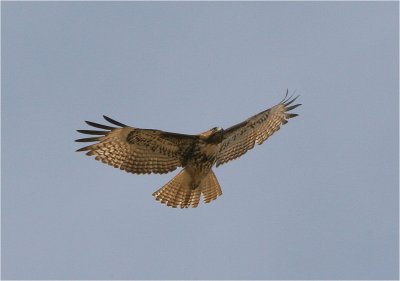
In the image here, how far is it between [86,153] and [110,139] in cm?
50

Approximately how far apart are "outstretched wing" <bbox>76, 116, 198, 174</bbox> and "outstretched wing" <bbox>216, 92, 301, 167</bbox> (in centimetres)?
100

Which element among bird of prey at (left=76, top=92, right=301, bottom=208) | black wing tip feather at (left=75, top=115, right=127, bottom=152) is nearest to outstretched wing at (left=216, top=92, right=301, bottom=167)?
bird of prey at (left=76, top=92, right=301, bottom=208)

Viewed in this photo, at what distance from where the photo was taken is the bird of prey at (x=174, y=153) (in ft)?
57.2

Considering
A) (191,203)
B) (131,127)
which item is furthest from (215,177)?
(131,127)

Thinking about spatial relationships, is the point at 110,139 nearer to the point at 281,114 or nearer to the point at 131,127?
the point at 131,127

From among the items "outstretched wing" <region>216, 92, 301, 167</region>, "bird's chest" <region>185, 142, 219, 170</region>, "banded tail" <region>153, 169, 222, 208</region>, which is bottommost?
"banded tail" <region>153, 169, 222, 208</region>

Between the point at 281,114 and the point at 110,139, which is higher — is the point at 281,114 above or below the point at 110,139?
above

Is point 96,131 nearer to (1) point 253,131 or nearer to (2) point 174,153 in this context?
(2) point 174,153

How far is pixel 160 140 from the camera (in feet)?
57.7

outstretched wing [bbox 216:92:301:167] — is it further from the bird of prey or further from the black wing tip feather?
the black wing tip feather

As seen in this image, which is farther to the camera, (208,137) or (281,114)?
(281,114)

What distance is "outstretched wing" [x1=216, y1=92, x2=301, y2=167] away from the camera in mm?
18370

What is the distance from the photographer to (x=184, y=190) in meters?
18.0

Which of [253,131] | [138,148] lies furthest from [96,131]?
[253,131]
